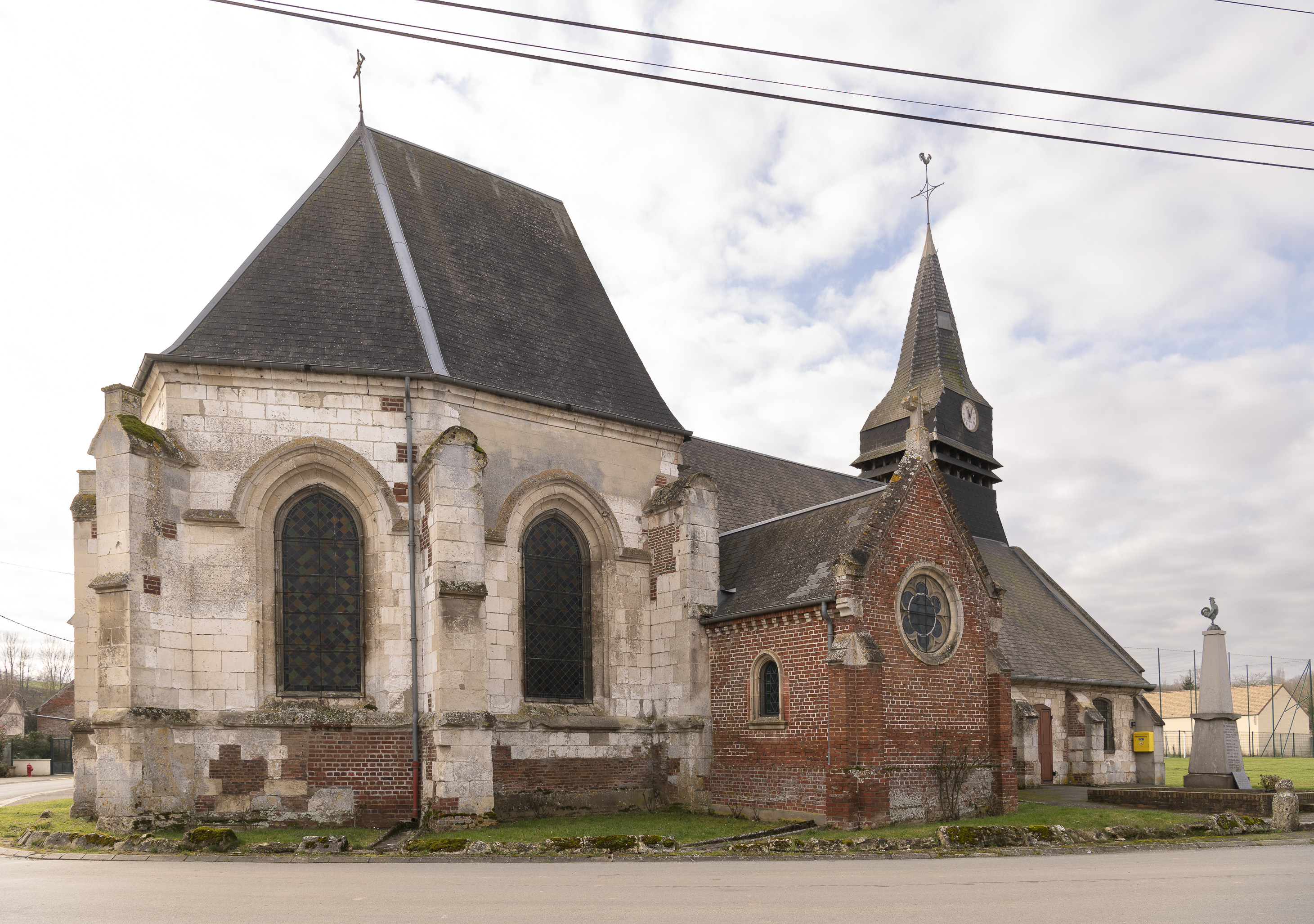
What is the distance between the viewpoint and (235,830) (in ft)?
49.1

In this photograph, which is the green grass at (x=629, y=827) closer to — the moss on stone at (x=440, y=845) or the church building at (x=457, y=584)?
the church building at (x=457, y=584)

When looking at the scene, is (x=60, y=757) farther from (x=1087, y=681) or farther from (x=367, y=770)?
(x=1087, y=681)

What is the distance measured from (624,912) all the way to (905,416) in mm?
26693

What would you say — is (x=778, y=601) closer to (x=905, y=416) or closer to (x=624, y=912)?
(x=624, y=912)

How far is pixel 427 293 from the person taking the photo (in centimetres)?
1892

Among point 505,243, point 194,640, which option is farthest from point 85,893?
point 505,243

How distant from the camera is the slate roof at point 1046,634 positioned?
28.8 metres

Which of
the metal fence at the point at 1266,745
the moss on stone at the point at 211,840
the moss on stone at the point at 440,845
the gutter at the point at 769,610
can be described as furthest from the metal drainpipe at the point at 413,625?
the metal fence at the point at 1266,745

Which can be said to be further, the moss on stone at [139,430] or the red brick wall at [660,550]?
the red brick wall at [660,550]

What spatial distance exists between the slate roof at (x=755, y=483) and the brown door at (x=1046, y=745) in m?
8.01

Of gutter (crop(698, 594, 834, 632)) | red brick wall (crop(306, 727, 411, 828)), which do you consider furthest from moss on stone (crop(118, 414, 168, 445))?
gutter (crop(698, 594, 834, 632))

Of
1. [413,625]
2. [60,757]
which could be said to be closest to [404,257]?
[413,625]

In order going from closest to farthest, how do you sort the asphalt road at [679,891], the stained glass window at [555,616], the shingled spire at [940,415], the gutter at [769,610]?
the asphalt road at [679,891], the gutter at [769,610], the stained glass window at [555,616], the shingled spire at [940,415]

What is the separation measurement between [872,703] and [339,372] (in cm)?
1016
